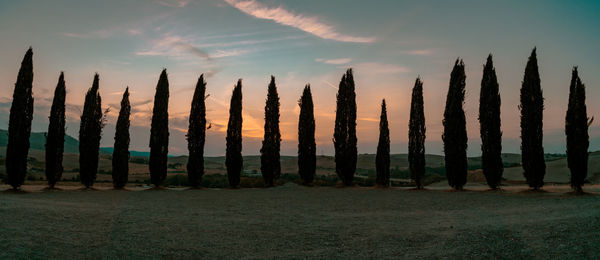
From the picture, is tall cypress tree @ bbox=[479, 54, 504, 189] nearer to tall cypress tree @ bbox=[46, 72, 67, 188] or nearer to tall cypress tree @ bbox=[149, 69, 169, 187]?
tall cypress tree @ bbox=[149, 69, 169, 187]

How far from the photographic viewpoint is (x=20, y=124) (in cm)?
2409

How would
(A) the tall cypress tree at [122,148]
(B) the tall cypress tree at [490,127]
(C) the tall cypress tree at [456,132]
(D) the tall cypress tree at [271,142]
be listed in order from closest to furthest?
(B) the tall cypress tree at [490,127] < (C) the tall cypress tree at [456,132] < (A) the tall cypress tree at [122,148] < (D) the tall cypress tree at [271,142]

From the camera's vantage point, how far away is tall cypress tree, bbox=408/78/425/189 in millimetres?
26406

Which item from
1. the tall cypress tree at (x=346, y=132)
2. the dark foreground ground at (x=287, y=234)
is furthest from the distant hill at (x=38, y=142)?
the dark foreground ground at (x=287, y=234)

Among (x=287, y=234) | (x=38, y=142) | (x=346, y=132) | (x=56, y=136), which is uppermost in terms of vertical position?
(x=38, y=142)

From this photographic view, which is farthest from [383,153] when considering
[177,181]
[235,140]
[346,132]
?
[177,181]

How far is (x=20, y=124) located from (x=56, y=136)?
7.87ft

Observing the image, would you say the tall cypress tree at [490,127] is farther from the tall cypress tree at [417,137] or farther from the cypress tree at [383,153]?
the cypress tree at [383,153]

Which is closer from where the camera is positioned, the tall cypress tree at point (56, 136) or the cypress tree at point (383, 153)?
the tall cypress tree at point (56, 136)

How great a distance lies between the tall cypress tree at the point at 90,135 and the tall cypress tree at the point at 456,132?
23.5m

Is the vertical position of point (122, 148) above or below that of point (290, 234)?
above

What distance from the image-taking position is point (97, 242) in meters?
9.12

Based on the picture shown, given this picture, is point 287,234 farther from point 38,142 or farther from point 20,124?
point 38,142

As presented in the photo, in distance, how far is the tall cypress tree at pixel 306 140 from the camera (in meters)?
29.6
